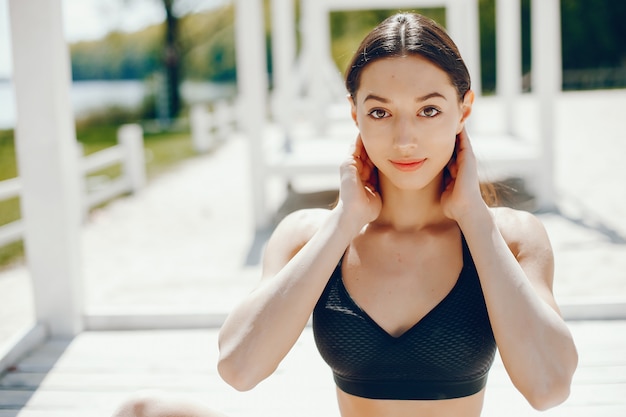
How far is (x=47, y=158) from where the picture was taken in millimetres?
3730

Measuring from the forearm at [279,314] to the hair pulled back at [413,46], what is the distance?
1.46 ft

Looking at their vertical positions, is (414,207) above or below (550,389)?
above

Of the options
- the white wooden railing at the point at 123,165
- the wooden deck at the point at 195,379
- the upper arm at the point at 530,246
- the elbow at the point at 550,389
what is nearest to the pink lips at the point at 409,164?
the upper arm at the point at 530,246

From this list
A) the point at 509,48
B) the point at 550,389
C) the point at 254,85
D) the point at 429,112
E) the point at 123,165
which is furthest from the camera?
the point at 123,165

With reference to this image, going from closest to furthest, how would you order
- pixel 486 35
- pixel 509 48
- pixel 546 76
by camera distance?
pixel 546 76
pixel 509 48
pixel 486 35

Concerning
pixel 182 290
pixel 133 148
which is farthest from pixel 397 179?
pixel 133 148

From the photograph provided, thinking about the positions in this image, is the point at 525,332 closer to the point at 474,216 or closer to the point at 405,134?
the point at 474,216

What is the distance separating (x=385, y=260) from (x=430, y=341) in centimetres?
28

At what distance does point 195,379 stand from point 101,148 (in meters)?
17.7

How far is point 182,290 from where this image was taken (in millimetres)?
5586

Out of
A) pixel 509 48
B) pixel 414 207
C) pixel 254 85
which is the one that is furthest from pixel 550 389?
pixel 509 48

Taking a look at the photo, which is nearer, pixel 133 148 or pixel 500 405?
pixel 500 405

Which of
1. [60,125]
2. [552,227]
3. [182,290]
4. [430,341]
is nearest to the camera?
[430,341]

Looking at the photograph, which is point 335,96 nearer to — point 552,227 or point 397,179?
point 552,227
